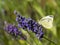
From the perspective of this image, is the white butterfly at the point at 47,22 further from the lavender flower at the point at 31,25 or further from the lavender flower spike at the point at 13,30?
the lavender flower spike at the point at 13,30

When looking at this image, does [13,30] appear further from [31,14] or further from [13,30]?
[31,14]

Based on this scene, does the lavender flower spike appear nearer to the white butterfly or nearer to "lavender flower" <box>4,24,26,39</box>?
"lavender flower" <box>4,24,26,39</box>

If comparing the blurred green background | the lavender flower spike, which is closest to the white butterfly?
the blurred green background

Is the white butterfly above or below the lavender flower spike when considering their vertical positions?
above

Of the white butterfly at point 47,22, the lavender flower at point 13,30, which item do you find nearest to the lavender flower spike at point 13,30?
the lavender flower at point 13,30

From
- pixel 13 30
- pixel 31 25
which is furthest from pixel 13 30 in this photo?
pixel 31 25

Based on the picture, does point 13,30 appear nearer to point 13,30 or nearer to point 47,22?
point 13,30

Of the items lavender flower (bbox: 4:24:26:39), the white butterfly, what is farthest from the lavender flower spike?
the white butterfly
